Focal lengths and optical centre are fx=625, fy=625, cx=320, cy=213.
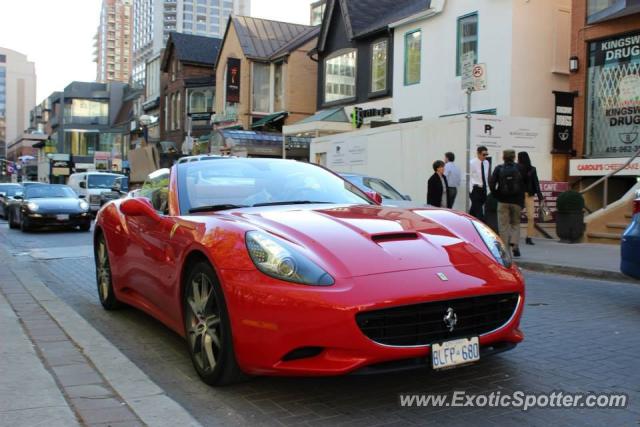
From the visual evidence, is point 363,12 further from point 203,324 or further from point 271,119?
point 203,324

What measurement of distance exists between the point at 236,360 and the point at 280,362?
0.37m

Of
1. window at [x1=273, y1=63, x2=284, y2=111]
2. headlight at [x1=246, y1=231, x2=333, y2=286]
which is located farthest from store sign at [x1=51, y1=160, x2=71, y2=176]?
headlight at [x1=246, y1=231, x2=333, y2=286]

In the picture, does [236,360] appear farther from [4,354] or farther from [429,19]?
[429,19]

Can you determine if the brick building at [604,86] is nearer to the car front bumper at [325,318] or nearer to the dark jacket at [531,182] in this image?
the dark jacket at [531,182]

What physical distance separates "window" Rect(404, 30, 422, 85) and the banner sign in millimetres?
5929

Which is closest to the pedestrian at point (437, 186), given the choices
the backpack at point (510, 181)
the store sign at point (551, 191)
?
the backpack at point (510, 181)

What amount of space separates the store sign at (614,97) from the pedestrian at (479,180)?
507 cm

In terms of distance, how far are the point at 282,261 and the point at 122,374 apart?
4.89ft

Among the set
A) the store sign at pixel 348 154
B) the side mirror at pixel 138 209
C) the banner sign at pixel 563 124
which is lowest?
the side mirror at pixel 138 209

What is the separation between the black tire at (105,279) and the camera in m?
6.08

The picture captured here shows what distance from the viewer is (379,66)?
76.6 feet

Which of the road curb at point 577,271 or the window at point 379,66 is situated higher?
the window at point 379,66

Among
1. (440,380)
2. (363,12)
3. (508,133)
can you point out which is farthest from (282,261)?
(363,12)

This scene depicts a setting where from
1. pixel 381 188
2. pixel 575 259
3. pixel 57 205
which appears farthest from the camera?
pixel 57 205
